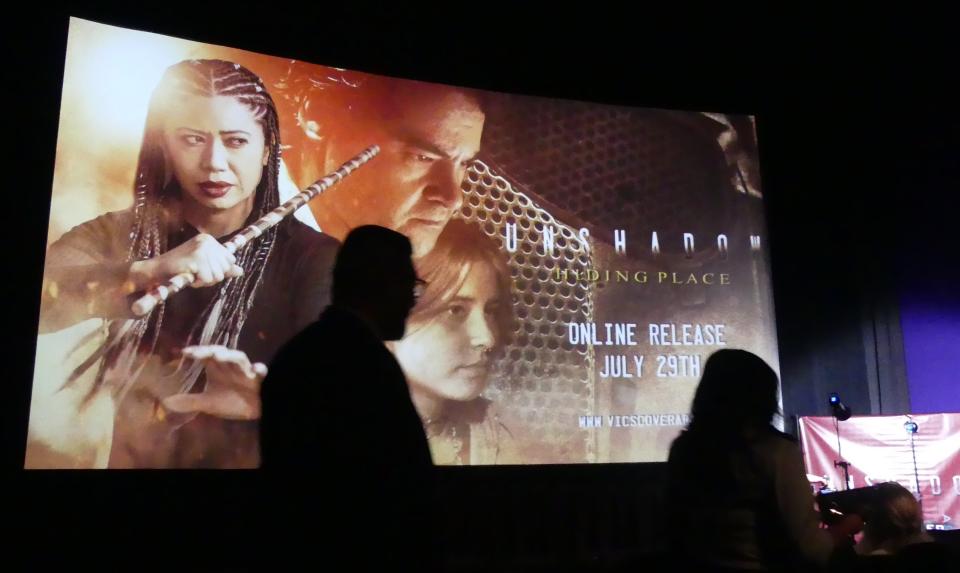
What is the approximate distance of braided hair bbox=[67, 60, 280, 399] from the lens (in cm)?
284

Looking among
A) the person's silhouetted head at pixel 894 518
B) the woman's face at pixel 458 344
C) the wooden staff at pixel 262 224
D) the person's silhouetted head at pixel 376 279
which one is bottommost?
the person's silhouetted head at pixel 894 518

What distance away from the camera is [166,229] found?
297 centimetres

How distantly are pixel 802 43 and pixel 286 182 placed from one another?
9.82 ft

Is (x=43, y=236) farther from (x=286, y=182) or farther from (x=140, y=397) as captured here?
(x=286, y=182)

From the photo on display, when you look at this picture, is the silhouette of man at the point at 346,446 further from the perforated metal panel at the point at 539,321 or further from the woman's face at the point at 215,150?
the perforated metal panel at the point at 539,321

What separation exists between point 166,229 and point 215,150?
0.39m

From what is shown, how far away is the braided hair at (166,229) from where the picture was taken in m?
2.84

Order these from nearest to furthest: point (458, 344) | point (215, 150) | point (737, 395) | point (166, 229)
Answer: point (737, 395) < point (166, 229) < point (215, 150) < point (458, 344)

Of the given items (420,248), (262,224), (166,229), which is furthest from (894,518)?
(166,229)

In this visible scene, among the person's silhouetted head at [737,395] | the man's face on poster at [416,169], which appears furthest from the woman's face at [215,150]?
the person's silhouetted head at [737,395]

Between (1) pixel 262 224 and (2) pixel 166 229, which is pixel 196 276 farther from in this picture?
(1) pixel 262 224

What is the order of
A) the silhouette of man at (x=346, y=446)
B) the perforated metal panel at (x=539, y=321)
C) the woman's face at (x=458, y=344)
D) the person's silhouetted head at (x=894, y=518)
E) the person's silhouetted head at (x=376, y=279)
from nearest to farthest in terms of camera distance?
1. the silhouette of man at (x=346, y=446)
2. the person's silhouetted head at (x=376, y=279)
3. the person's silhouetted head at (x=894, y=518)
4. the woman's face at (x=458, y=344)
5. the perforated metal panel at (x=539, y=321)

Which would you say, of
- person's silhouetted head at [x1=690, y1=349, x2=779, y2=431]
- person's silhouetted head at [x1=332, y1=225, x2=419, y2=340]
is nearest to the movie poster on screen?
person's silhouetted head at [x1=690, y1=349, x2=779, y2=431]

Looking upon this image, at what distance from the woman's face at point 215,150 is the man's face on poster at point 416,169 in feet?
1.11
